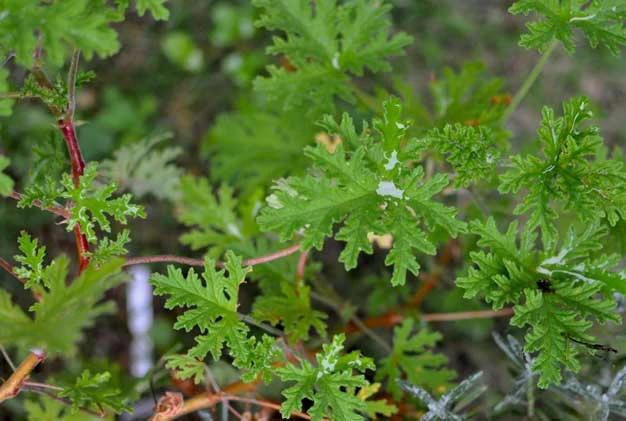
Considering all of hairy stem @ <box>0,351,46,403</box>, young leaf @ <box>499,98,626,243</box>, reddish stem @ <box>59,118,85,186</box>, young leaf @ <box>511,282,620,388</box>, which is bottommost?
young leaf @ <box>511,282,620,388</box>

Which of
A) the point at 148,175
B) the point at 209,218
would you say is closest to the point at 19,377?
the point at 209,218

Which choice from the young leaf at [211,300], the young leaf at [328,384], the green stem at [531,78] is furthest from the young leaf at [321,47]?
the young leaf at [328,384]

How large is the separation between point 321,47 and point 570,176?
2.70 ft

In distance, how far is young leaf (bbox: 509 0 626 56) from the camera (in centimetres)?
163

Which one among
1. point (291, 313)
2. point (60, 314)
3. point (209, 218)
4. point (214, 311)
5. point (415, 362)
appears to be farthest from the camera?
point (209, 218)

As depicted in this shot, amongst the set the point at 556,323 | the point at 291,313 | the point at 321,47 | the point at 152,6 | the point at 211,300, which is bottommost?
the point at 291,313

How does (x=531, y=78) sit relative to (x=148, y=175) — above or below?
above

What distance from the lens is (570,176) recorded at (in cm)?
157

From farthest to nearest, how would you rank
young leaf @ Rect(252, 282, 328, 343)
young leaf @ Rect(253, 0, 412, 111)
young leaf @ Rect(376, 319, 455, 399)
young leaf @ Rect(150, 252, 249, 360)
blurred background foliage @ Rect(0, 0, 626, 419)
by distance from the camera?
1. blurred background foliage @ Rect(0, 0, 626, 419)
2. young leaf @ Rect(376, 319, 455, 399)
3. young leaf @ Rect(253, 0, 412, 111)
4. young leaf @ Rect(252, 282, 328, 343)
5. young leaf @ Rect(150, 252, 249, 360)

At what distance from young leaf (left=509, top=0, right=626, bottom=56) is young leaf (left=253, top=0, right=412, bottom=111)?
43 centimetres

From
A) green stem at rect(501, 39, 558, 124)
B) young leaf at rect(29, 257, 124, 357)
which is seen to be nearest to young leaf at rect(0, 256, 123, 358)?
young leaf at rect(29, 257, 124, 357)

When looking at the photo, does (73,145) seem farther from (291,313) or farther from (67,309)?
(291,313)

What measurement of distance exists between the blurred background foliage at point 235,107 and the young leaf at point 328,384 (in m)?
1.11

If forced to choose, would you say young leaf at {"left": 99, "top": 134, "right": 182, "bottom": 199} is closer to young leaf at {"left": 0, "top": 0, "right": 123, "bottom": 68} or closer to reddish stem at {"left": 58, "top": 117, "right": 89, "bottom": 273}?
reddish stem at {"left": 58, "top": 117, "right": 89, "bottom": 273}
